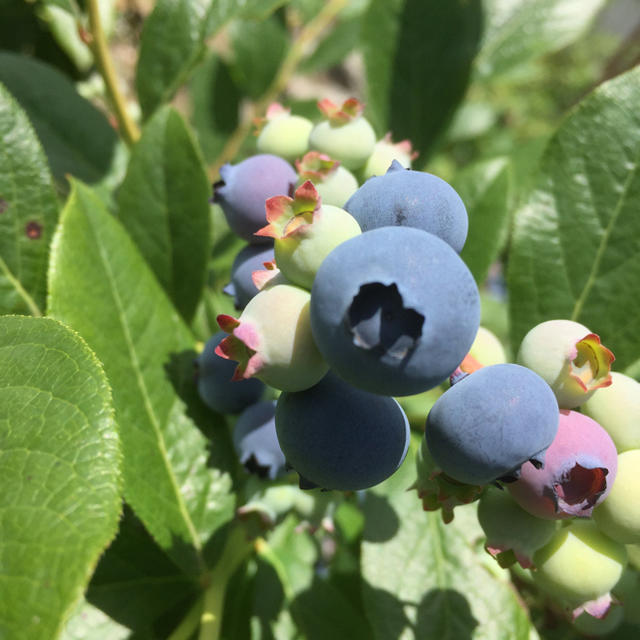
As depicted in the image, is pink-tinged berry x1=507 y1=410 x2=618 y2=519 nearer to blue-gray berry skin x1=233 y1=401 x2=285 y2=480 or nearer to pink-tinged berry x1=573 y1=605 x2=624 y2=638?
blue-gray berry skin x1=233 y1=401 x2=285 y2=480

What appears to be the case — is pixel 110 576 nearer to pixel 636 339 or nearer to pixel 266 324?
pixel 266 324

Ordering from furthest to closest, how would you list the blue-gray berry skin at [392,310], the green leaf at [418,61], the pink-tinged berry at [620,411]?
the green leaf at [418,61], the pink-tinged berry at [620,411], the blue-gray berry skin at [392,310]

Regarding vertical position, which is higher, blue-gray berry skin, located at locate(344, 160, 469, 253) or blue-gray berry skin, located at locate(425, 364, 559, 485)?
blue-gray berry skin, located at locate(344, 160, 469, 253)

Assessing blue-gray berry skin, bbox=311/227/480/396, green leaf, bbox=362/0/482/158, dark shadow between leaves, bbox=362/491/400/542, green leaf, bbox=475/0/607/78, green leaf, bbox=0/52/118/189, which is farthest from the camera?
green leaf, bbox=475/0/607/78

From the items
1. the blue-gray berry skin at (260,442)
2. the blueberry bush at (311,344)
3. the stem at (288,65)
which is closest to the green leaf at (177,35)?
the blueberry bush at (311,344)

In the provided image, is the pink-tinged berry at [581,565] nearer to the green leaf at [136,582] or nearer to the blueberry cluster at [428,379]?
the blueberry cluster at [428,379]

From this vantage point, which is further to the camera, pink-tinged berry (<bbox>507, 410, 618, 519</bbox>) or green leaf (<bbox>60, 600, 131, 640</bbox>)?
green leaf (<bbox>60, 600, 131, 640</bbox>)

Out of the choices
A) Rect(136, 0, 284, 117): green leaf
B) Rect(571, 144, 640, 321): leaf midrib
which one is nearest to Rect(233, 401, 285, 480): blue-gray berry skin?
Rect(571, 144, 640, 321): leaf midrib
